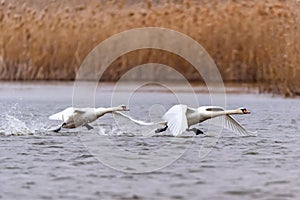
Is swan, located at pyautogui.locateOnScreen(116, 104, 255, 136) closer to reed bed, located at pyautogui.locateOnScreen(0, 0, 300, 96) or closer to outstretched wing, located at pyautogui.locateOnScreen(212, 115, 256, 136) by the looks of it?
outstretched wing, located at pyautogui.locateOnScreen(212, 115, 256, 136)

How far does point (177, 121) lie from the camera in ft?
48.2

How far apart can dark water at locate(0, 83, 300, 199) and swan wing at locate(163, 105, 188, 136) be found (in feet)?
0.86

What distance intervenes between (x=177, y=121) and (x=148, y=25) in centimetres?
1142

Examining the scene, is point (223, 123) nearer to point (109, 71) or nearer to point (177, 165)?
point (177, 165)

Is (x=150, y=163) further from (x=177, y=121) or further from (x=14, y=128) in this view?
(x=14, y=128)

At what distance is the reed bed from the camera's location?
24.9 m

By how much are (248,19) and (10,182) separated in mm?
14776

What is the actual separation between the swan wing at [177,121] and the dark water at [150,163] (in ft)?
0.86

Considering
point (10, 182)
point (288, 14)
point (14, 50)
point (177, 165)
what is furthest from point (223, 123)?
point (14, 50)

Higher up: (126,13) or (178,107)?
(126,13)

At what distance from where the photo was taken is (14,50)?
26.3 m

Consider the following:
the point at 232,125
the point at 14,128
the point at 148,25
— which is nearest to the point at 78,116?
the point at 14,128

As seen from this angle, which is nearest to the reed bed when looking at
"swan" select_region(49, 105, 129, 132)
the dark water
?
the dark water

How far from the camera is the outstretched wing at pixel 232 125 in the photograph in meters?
16.0
